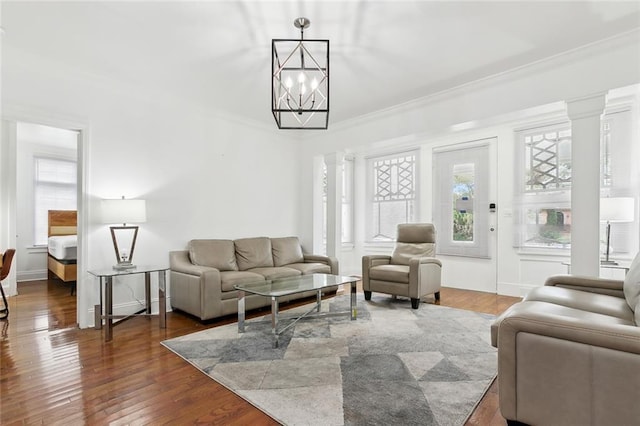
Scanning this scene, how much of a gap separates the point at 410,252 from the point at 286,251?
1.78m

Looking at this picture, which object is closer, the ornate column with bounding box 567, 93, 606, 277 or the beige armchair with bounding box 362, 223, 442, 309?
the ornate column with bounding box 567, 93, 606, 277

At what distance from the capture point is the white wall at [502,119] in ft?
9.64

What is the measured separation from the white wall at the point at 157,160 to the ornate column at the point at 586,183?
12.5 feet

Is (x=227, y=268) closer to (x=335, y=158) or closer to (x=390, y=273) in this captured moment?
(x=390, y=273)

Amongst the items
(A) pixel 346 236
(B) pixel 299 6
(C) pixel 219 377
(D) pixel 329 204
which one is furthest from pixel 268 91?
(A) pixel 346 236

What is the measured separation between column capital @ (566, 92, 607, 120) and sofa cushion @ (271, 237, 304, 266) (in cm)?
367

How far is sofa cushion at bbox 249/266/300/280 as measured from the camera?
4099 mm

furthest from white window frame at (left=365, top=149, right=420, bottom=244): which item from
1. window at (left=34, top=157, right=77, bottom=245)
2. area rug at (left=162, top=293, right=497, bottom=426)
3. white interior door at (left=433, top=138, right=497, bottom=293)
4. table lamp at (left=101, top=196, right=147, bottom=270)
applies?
window at (left=34, top=157, right=77, bottom=245)

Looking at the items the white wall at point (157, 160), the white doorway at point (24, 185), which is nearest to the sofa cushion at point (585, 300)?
the white wall at point (157, 160)

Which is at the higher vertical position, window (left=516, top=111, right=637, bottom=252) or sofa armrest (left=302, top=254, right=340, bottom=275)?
window (left=516, top=111, right=637, bottom=252)

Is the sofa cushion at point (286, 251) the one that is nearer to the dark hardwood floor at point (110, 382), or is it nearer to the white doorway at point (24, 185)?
the dark hardwood floor at point (110, 382)

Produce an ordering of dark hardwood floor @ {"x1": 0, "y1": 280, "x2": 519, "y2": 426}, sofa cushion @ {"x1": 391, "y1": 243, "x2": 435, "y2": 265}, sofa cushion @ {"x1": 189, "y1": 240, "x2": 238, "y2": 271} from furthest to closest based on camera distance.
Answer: sofa cushion @ {"x1": 391, "y1": 243, "x2": 435, "y2": 265} → sofa cushion @ {"x1": 189, "y1": 240, "x2": 238, "y2": 271} → dark hardwood floor @ {"x1": 0, "y1": 280, "x2": 519, "y2": 426}

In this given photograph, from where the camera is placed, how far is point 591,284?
262 centimetres

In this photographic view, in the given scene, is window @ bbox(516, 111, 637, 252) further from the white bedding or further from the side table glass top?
the white bedding
